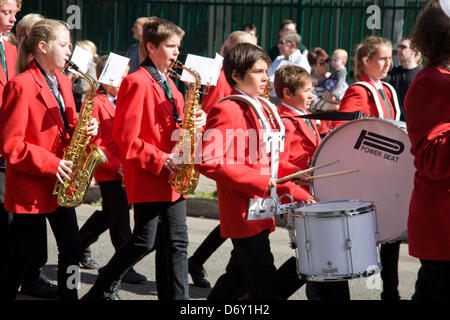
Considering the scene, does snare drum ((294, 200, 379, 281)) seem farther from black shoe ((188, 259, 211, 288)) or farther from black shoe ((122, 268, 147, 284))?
black shoe ((122, 268, 147, 284))

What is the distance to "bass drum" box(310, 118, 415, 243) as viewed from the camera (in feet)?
12.1

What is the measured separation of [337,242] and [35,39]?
1.99 m

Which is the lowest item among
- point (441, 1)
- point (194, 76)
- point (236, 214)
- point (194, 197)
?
point (194, 197)

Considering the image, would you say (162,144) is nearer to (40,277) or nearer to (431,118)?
(40,277)

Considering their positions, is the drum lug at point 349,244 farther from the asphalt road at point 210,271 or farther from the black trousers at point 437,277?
the asphalt road at point 210,271

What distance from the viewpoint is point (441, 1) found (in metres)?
2.76

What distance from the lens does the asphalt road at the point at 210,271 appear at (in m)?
5.02

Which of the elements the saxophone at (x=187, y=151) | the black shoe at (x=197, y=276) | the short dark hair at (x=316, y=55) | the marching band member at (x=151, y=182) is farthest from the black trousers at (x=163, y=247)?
the short dark hair at (x=316, y=55)

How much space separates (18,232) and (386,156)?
1963 mm

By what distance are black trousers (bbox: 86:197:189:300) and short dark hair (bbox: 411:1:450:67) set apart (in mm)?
1807

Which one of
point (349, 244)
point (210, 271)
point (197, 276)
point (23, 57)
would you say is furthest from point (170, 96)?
point (210, 271)

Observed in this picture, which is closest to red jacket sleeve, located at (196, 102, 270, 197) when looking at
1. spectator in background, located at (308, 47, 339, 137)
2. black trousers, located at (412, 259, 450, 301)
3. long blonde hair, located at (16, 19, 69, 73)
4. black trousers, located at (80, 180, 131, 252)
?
Result: black trousers, located at (412, 259, 450, 301)

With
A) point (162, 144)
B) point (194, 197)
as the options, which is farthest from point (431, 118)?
point (194, 197)

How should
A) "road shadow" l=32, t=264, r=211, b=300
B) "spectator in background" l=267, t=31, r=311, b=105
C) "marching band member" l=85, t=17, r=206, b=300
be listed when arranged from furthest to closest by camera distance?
"spectator in background" l=267, t=31, r=311, b=105
"road shadow" l=32, t=264, r=211, b=300
"marching band member" l=85, t=17, r=206, b=300
